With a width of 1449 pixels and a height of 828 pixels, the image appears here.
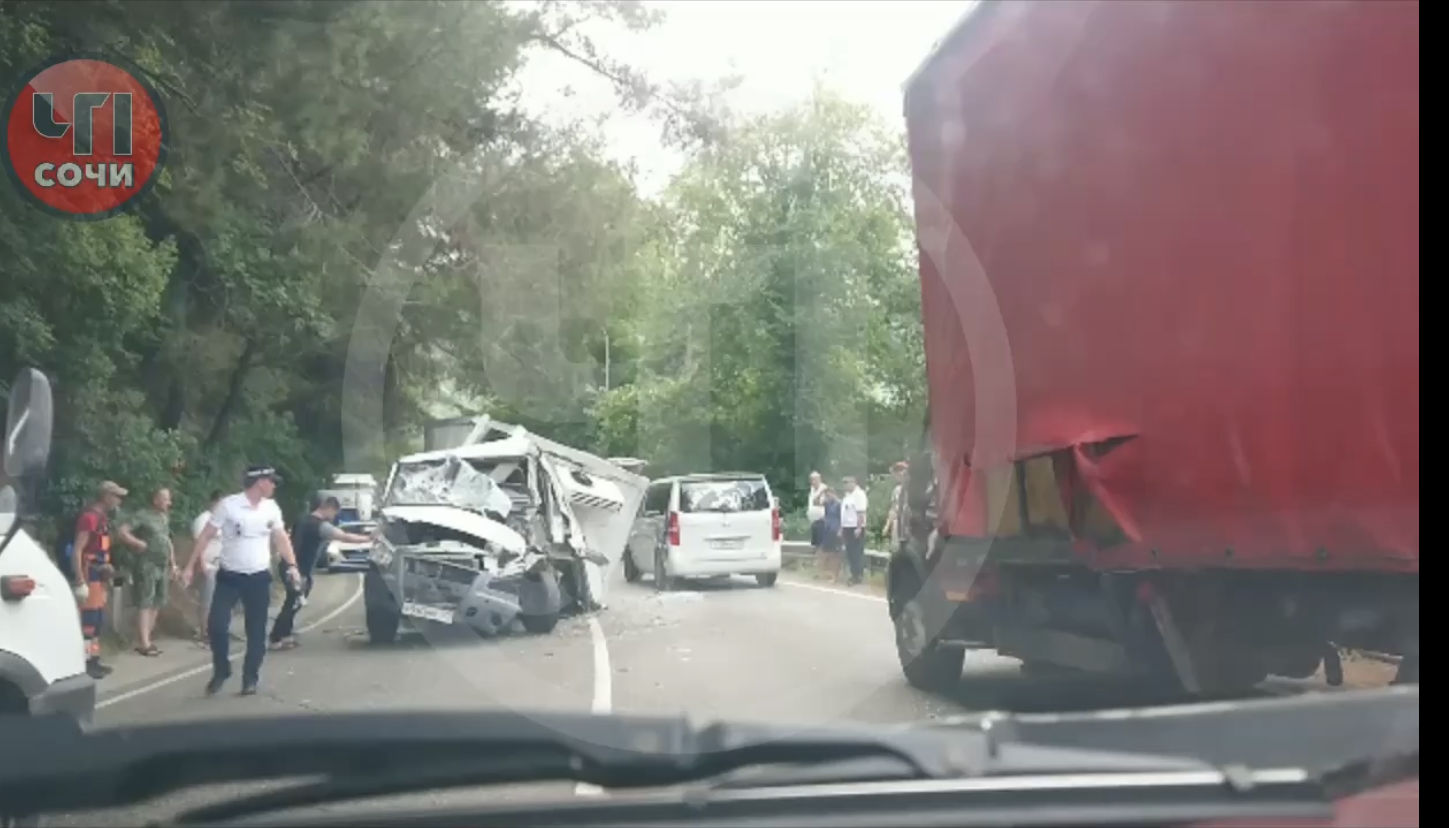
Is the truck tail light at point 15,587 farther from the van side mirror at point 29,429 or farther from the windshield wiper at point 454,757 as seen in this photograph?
the windshield wiper at point 454,757

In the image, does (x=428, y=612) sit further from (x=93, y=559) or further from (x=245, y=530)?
(x=93, y=559)

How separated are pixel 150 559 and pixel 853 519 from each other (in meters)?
2.10

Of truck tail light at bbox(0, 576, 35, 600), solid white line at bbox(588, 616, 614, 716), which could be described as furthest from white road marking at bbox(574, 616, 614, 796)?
truck tail light at bbox(0, 576, 35, 600)

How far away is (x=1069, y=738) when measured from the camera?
9.27 feet

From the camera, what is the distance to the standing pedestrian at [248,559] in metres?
4.46

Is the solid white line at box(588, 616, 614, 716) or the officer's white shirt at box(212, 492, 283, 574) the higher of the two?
the officer's white shirt at box(212, 492, 283, 574)

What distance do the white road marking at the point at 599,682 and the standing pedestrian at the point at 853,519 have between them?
0.75 m

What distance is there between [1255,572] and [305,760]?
2638 mm

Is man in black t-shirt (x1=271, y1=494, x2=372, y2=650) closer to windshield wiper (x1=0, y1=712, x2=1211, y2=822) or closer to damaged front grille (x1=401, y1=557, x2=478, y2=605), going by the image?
damaged front grille (x1=401, y1=557, x2=478, y2=605)

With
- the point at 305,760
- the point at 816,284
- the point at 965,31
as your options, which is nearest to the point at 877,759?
the point at 305,760

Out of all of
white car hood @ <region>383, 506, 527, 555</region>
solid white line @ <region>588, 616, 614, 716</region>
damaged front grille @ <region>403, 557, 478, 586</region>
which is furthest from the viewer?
damaged front grille @ <region>403, 557, 478, 586</region>

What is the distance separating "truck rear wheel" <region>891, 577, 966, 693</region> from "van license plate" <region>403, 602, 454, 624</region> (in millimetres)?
1359

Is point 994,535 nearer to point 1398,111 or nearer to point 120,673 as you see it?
point 1398,111

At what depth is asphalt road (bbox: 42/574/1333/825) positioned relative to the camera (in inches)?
131
